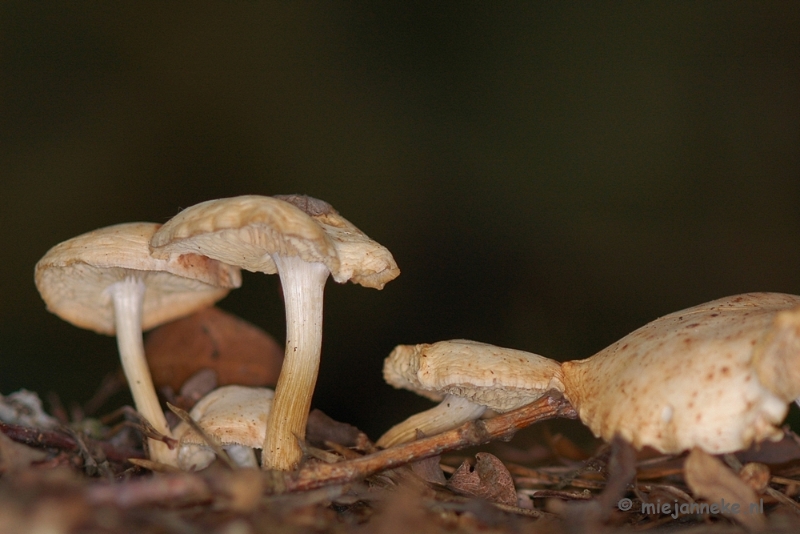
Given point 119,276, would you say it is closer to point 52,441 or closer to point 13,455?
point 52,441

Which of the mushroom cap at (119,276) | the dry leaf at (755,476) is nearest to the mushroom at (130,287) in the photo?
the mushroom cap at (119,276)

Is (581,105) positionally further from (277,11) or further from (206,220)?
(206,220)

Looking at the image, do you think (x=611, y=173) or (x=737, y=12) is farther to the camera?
(x=611, y=173)

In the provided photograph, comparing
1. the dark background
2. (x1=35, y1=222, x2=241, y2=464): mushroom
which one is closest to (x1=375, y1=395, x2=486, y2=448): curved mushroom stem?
(x1=35, y1=222, x2=241, y2=464): mushroom

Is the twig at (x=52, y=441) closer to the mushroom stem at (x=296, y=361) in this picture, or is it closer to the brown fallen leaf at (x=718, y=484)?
the mushroom stem at (x=296, y=361)

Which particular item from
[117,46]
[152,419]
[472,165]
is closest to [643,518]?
[152,419]

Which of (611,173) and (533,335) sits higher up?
(611,173)

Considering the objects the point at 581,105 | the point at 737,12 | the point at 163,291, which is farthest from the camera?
the point at 581,105

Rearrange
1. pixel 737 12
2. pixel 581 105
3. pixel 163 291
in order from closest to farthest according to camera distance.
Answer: pixel 163 291
pixel 737 12
pixel 581 105
